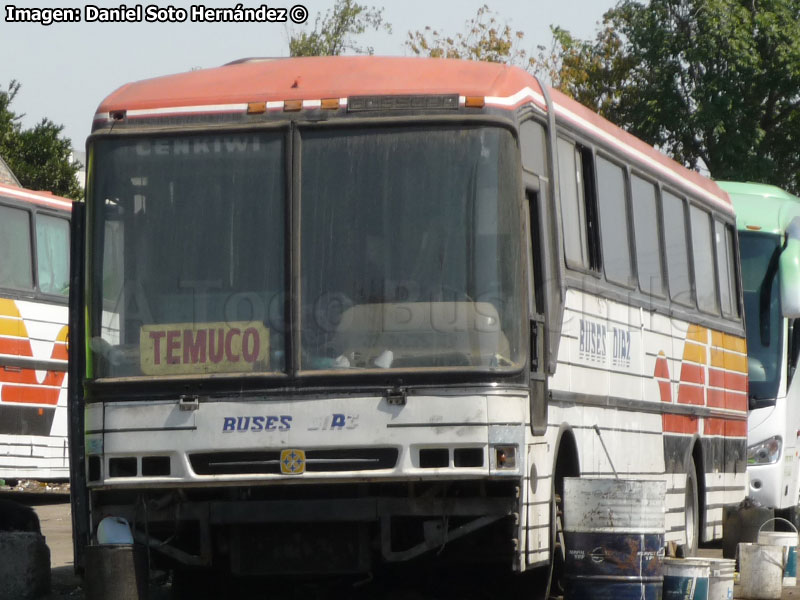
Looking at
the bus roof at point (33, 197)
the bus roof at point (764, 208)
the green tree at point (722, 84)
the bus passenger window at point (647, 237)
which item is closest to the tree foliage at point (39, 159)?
the green tree at point (722, 84)

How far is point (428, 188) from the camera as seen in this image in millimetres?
9102

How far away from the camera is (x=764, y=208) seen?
60.0 ft

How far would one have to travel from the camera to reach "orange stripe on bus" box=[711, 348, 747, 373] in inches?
581

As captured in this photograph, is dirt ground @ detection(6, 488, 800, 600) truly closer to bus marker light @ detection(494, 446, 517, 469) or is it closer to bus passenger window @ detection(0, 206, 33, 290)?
bus marker light @ detection(494, 446, 517, 469)

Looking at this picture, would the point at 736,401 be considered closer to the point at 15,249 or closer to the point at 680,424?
the point at 680,424

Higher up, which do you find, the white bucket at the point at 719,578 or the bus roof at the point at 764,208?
the bus roof at the point at 764,208

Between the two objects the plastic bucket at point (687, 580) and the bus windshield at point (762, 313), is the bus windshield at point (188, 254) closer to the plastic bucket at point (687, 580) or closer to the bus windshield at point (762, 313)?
the plastic bucket at point (687, 580)

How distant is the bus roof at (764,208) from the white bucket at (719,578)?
7.89 m

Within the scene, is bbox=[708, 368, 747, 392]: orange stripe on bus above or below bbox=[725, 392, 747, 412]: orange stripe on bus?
above

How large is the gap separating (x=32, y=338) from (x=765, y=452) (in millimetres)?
8934

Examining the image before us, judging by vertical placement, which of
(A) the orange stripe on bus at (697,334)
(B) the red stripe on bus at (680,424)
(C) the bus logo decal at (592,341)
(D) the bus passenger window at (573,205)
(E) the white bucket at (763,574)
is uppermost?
(D) the bus passenger window at (573,205)

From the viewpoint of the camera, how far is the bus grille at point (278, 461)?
349 inches

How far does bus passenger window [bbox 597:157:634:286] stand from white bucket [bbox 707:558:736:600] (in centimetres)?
210

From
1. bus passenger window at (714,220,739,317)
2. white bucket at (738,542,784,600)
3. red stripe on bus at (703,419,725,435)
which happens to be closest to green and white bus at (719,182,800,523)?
bus passenger window at (714,220,739,317)
